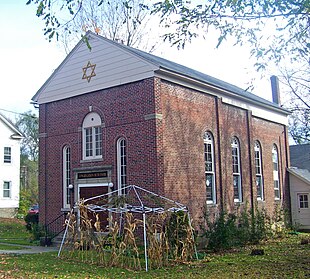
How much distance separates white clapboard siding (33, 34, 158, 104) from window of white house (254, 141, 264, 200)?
35.3 ft

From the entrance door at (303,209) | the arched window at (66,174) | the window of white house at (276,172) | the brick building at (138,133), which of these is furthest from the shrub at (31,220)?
the entrance door at (303,209)

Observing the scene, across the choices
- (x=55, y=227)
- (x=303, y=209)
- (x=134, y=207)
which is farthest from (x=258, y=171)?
(x=134, y=207)

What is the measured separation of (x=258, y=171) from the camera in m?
26.2

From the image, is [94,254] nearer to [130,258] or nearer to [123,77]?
[130,258]

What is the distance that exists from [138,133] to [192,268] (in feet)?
22.3

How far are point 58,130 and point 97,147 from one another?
9.14 feet

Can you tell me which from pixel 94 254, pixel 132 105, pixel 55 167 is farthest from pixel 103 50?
pixel 94 254

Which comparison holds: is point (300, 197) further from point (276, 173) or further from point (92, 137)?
point (92, 137)

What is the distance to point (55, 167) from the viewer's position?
71.4ft

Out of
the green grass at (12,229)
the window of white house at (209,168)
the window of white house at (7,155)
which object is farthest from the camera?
the window of white house at (7,155)

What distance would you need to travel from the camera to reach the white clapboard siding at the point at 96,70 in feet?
61.5

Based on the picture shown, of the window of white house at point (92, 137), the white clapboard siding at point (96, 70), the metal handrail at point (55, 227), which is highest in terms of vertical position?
the white clapboard siding at point (96, 70)

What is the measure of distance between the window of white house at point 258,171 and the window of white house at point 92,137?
408 inches

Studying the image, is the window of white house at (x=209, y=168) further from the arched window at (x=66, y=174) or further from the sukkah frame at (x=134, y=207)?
the arched window at (x=66, y=174)
